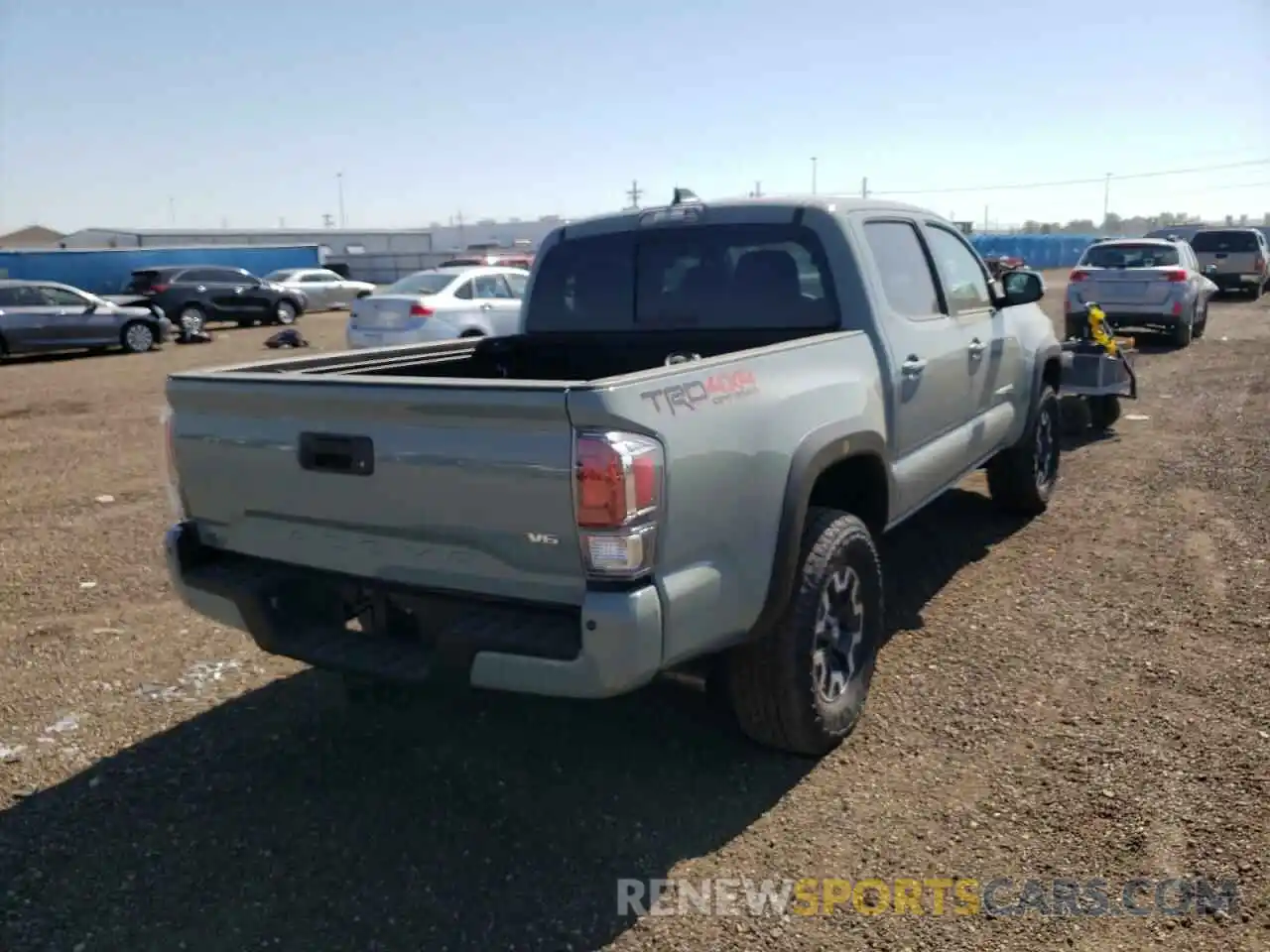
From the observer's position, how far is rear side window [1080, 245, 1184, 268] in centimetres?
1634

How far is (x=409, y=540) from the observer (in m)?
3.17

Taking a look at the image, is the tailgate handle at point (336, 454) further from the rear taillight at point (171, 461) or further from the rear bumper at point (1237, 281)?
the rear bumper at point (1237, 281)

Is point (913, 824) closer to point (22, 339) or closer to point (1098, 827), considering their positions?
point (1098, 827)

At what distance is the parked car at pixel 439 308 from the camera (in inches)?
579

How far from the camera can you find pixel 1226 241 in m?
26.2

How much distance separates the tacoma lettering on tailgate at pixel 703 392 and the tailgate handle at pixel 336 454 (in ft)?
2.95

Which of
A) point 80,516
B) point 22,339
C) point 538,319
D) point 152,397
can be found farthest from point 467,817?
point 22,339

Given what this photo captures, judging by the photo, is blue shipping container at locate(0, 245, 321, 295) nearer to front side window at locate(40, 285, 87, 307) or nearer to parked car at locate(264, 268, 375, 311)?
parked car at locate(264, 268, 375, 311)

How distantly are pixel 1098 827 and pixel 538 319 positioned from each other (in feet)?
10.7

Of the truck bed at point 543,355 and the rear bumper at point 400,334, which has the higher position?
the truck bed at point 543,355

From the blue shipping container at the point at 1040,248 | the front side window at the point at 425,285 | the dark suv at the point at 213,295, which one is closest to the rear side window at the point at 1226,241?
the front side window at the point at 425,285

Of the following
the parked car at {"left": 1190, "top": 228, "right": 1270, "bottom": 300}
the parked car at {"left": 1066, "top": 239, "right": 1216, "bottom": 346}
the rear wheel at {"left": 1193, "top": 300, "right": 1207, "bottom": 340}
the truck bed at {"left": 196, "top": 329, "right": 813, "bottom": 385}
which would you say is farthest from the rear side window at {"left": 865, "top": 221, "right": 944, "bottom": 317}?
the parked car at {"left": 1190, "top": 228, "right": 1270, "bottom": 300}

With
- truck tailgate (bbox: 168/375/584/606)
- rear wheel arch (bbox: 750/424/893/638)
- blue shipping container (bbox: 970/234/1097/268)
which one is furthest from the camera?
blue shipping container (bbox: 970/234/1097/268)

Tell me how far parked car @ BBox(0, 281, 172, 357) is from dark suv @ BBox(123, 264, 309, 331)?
3746mm
